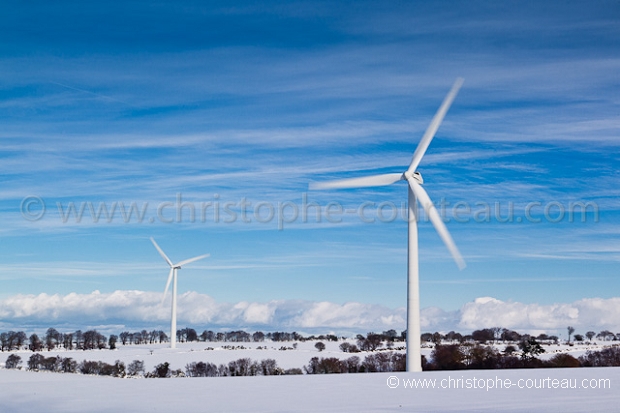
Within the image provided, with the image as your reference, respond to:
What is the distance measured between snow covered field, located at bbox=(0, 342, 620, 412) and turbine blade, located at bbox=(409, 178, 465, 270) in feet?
22.8

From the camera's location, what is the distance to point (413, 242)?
46281mm

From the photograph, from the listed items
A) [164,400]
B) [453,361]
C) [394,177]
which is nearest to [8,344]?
[453,361]

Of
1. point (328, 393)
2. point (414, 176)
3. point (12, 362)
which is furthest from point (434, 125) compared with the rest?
point (12, 362)

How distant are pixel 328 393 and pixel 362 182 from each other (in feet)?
78.1

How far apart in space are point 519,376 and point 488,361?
2890 centimetres

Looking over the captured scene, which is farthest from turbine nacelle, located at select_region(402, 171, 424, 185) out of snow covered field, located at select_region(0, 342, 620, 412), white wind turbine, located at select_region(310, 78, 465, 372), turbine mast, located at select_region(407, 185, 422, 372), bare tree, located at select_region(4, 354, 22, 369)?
bare tree, located at select_region(4, 354, 22, 369)

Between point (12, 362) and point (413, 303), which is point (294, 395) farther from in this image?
point (12, 362)

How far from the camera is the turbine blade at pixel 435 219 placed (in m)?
40.5

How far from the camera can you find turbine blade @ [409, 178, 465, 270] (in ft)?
133

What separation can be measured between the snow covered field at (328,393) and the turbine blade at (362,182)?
15.9m

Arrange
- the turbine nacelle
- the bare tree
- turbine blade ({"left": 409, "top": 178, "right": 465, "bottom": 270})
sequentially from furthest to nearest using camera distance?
the bare tree < the turbine nacelle < turbine blade ({"left": 409, "top": 178, "right": 465, "bottom": 270})

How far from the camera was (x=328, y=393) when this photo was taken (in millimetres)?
29938

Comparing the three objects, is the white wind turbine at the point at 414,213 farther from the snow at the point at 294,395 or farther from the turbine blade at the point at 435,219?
the snow at the point at 294,395

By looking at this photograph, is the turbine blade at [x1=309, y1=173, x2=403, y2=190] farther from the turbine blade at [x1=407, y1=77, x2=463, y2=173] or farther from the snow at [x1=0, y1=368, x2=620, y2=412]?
the snow at [x1=0, y1=368, x2=620, y2=412]
